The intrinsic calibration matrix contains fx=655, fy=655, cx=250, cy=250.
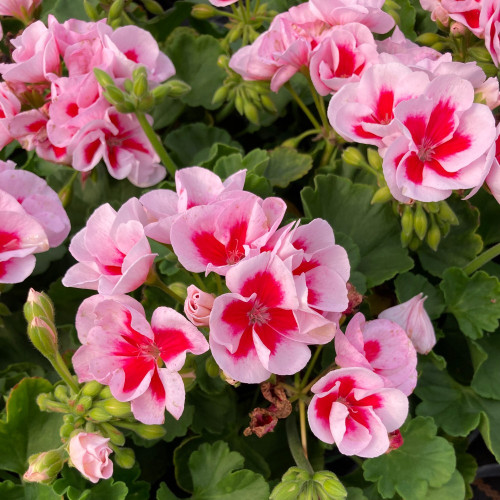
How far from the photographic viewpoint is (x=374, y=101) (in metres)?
1.14

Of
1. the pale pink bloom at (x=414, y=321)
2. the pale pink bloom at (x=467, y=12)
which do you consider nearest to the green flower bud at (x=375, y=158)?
the pale pink bloom at (x=414, y=321)

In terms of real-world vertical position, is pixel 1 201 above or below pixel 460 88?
below

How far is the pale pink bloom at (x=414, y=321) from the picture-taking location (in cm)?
117

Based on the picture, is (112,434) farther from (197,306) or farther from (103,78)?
(103,78)

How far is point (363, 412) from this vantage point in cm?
98

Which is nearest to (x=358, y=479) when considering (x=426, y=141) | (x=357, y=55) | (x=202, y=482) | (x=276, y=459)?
(x=276, y=459)

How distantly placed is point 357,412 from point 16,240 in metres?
0.66

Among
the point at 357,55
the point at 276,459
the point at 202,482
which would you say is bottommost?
the point at 276,459

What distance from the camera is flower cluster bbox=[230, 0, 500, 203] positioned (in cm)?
107

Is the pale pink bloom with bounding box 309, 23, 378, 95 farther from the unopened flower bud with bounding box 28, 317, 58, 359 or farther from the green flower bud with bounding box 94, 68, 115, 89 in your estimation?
the unopened flower bud with bounding box 28, 317, 58, 359

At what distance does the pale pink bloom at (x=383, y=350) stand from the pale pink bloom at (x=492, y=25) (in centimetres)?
62

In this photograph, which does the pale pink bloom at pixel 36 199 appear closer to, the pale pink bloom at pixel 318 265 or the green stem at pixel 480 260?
the pale pink bloom at pixel 318 265

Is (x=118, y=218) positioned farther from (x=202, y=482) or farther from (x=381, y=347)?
(x=202, y=482)

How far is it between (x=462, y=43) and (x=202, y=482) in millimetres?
1103
